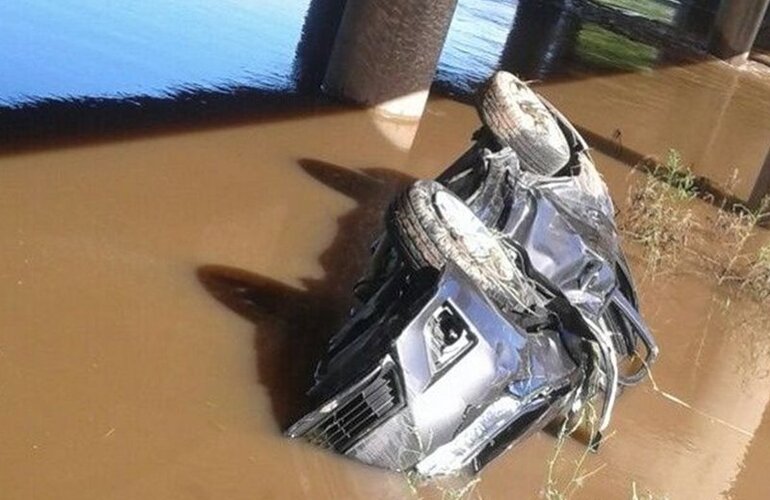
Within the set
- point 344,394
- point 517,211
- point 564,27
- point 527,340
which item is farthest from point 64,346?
point 564,27

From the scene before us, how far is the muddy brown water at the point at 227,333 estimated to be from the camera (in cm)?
389

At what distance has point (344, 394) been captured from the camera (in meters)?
3.97

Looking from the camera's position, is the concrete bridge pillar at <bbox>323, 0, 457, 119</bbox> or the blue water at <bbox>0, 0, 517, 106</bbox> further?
the concrete bridge pillar at <bbox>323, 0, 457, 119</bbox>

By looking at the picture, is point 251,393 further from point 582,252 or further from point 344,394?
point 582,252

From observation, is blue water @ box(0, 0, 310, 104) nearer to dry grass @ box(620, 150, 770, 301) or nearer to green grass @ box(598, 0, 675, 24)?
dry grass @ box(620, 150, 770, 301)

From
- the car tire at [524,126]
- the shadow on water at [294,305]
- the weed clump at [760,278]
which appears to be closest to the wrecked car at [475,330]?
the shadow on water at [294,305]

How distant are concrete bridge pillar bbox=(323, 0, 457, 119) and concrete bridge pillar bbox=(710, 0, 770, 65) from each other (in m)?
9.44

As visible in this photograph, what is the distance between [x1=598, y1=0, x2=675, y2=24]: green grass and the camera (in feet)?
63.6

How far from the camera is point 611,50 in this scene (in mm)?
14961

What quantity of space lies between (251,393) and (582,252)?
156 centimetres

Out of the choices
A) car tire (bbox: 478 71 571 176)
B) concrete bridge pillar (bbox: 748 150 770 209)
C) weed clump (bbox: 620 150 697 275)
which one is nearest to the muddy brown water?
weed clump (bbox: 620 150 697 275)

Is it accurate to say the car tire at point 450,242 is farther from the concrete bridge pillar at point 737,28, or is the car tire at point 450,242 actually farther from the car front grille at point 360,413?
the concrete bridge pillar at point 737,28

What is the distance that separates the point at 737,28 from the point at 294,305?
42.4 feet

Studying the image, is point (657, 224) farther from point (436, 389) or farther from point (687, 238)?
point (436, 389)
